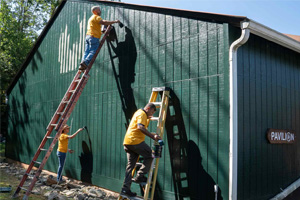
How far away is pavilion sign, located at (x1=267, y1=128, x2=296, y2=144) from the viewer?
5613 millimetres

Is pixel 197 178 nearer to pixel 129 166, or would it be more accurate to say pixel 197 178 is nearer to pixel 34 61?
pixel 129 166

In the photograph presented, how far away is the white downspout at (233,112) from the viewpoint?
474 cm

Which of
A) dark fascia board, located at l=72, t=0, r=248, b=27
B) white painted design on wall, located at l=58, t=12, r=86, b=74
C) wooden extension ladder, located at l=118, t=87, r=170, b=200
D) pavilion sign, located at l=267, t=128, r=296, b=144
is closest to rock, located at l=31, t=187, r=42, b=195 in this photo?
wooden extension ladder, located at l=118, t=87, r=170, b=200

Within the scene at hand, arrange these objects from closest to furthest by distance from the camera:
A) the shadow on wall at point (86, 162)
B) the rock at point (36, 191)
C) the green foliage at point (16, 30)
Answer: the rock at point (36, 191), the shadow on wall at point (86, 162), the green foliage at point (16, 30)

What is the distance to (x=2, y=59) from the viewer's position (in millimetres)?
20656

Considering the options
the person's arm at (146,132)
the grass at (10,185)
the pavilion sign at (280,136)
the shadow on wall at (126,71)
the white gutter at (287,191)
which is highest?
the shadow on wall at (126,71)

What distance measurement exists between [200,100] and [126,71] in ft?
8.31

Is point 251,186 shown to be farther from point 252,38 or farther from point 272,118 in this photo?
point 252,38

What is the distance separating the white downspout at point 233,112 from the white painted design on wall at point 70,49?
5.52 m

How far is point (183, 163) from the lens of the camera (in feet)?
18.2

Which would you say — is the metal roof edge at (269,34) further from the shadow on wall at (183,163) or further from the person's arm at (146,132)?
the person's arm at (146,132)

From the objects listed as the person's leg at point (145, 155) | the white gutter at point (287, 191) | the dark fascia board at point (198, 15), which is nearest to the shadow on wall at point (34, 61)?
the dark fascia board at point (198, 15)

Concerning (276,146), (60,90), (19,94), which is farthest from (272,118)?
(19,94)

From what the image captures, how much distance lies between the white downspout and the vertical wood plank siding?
0.10 meters
